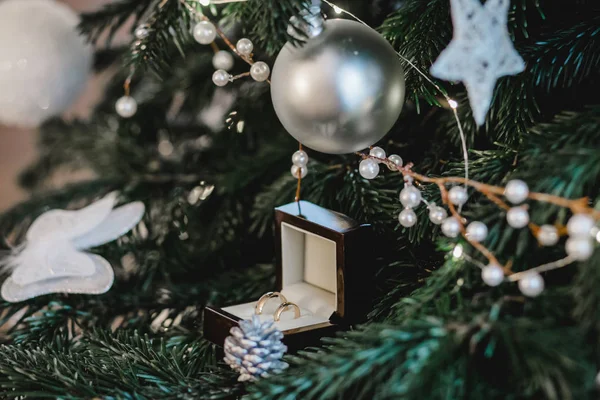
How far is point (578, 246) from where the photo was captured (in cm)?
34

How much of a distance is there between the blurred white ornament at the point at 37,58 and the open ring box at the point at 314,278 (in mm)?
366

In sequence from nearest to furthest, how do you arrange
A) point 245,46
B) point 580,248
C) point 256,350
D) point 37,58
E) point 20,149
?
point 580,248
point 256,350
point 245,46
point 37,58
point 20,149

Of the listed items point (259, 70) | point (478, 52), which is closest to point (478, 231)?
point (478, 52)

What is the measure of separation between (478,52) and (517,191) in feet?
0.34

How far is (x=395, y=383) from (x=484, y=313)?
0.22 feet

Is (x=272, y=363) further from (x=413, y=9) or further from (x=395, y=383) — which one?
(x=413, y=9)

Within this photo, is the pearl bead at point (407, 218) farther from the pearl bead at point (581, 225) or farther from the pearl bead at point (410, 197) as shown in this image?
the pearl bead at point (581, 225)

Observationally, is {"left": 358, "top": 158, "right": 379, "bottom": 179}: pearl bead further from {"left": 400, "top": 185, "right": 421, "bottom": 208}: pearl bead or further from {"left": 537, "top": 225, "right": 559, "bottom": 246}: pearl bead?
{"left": 537, "top": 225, "right": 559, "bottom": 246}: pearl bead

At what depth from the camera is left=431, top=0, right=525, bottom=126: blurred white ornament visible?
1.36 feet

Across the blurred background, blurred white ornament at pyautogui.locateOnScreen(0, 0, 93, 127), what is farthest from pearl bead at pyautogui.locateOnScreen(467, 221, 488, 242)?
the blurred background

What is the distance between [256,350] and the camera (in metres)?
0.44

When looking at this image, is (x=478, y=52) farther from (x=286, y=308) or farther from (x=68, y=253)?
(x=68, y=253)

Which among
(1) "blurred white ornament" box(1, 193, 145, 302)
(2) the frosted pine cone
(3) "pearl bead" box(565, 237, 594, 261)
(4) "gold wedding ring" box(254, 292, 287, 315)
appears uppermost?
(3) "pearl bead" box(565, 237, 594, 261)

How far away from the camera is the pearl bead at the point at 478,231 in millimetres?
392
